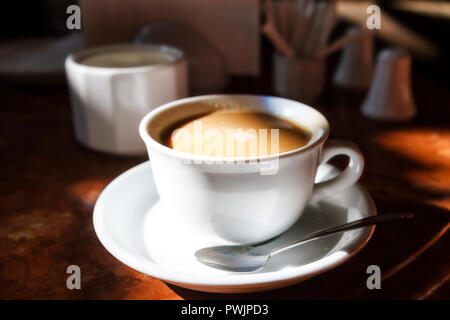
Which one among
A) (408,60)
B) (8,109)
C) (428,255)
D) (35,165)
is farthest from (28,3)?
(428,255)

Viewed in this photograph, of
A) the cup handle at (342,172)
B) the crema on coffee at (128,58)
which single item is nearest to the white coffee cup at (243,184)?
the cup handle at (342,172)

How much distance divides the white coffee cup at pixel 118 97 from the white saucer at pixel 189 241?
15 centimetres

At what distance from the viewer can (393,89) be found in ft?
2.97

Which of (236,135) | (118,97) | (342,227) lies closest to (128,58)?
(118,97)

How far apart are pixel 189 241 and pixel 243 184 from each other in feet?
0.35

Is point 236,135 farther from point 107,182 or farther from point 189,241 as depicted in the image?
point 107,182

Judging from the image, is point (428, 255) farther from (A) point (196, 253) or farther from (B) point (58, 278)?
(B) point (58, 278)

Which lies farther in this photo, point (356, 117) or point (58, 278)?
point (356, 117)

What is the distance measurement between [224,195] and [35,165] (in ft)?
1.43

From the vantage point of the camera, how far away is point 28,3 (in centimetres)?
229

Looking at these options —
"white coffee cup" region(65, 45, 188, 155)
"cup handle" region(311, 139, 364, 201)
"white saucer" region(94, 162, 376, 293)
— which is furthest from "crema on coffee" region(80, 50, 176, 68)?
"cup handle" region(311, 139, 364, 201)

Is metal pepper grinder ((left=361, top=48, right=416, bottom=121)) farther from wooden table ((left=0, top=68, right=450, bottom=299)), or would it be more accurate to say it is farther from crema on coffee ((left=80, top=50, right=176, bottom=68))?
crema on coffee ((left=80, top=50, right=176, bottom=68))

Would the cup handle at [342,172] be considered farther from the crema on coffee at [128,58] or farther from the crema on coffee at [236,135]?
the crema on coffee at [128,58]
